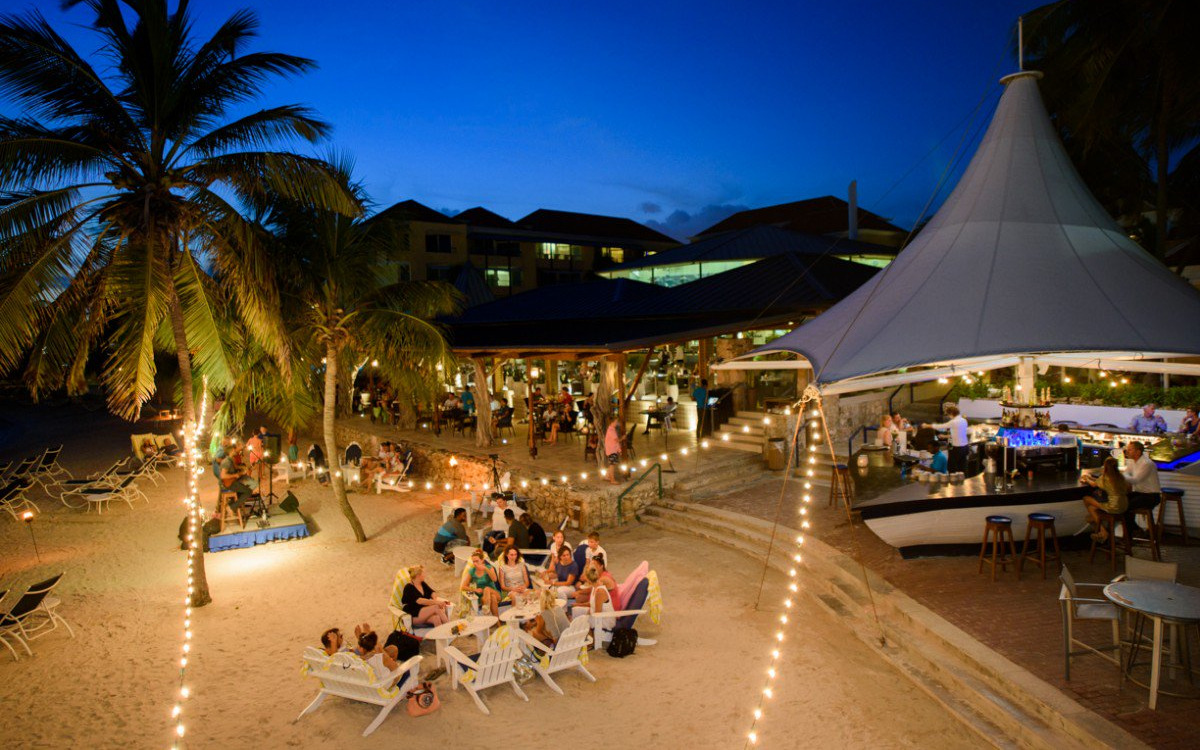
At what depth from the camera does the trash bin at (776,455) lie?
13.8 meters

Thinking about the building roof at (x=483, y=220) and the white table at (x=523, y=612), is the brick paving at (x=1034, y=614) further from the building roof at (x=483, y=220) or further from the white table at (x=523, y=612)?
the building roof at (x=483, y=220)

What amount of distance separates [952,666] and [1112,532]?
3012 millimetres

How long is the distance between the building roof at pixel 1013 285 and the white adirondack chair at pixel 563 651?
3.70 m

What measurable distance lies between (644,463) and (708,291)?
5878 mm

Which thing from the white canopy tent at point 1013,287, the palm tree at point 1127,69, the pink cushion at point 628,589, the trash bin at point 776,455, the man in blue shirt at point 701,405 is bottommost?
the pink cushion at point 628,589

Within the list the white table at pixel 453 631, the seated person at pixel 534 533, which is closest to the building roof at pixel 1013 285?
the seated person at pixel 534 533

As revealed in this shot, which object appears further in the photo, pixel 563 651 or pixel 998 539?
pixel 998 539

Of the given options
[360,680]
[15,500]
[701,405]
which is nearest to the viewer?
[360,680]

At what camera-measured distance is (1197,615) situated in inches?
188

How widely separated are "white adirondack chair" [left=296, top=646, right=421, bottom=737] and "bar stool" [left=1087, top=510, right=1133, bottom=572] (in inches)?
298

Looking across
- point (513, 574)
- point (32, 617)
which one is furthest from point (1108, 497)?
point (32, 617)

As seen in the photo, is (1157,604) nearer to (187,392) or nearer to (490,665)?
(490,665)

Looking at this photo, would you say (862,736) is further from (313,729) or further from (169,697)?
(169,697)

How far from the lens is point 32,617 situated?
343 inches
